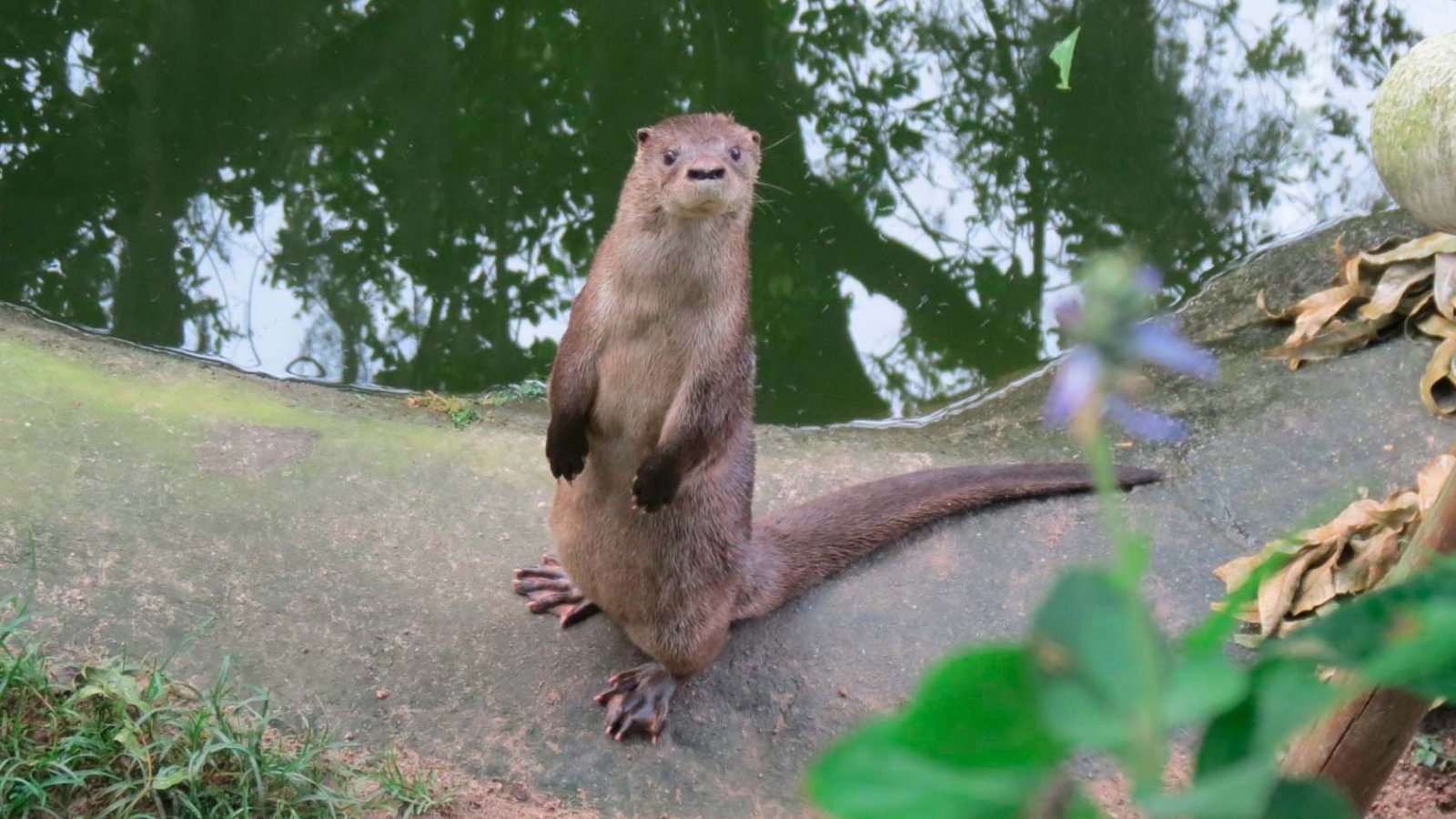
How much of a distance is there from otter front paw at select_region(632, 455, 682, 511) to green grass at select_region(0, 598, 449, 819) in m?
0.75

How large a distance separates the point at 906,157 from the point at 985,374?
159cm

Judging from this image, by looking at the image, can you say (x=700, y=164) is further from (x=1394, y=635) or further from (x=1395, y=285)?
(x=1395, y=285)

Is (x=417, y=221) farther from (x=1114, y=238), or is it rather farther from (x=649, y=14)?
(x=1114, y=238)

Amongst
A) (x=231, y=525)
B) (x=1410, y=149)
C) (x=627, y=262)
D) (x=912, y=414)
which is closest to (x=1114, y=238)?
(x=912, y=414)

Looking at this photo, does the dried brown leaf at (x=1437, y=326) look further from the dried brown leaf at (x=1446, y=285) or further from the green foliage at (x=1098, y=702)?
the green foliage at (x=1098, y=702)

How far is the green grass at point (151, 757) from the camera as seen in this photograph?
2.48 m

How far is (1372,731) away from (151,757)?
2.08m

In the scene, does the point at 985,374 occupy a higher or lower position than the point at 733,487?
higher

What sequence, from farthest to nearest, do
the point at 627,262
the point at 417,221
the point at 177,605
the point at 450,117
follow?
1. the point at 450,117
2. the point at 417,221
3. the point at 177,605
4. the point at 627,262

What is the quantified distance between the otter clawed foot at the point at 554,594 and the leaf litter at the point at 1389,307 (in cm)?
240

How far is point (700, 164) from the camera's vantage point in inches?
109

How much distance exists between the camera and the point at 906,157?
6340 millimetres

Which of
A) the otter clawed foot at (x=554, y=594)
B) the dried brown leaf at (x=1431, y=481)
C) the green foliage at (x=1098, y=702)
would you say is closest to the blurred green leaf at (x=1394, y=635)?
the green foliage at (x=1098, y=702)

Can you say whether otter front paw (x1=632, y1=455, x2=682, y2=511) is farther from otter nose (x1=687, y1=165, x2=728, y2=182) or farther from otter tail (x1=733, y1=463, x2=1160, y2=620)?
otter nose (x1=687, y1=165, x2=728, y2=182)
